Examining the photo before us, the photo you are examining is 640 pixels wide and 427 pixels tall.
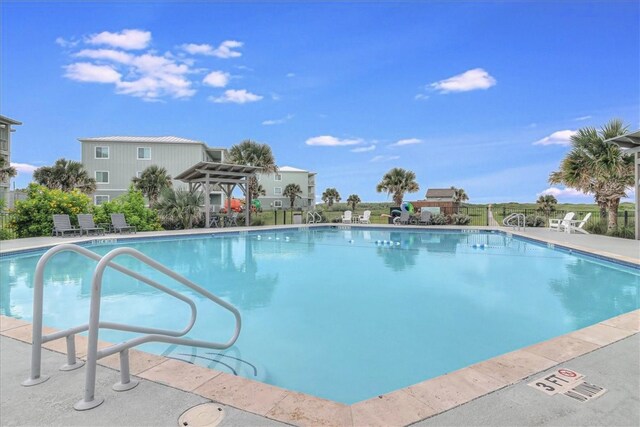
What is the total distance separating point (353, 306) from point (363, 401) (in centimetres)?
363

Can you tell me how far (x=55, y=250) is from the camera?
8.57ft

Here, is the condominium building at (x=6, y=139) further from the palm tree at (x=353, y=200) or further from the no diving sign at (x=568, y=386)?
the palm tree at (x=353, y=200)

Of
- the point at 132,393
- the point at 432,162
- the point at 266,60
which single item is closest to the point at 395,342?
the point at 132,393

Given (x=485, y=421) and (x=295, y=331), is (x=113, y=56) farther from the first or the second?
(x=485, y=421)

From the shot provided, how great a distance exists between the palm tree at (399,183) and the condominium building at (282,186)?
20091mm

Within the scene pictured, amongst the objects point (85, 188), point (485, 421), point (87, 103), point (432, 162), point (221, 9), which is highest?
point (221, 9)

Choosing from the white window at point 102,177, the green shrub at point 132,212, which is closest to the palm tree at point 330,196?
the white window at point 102,177

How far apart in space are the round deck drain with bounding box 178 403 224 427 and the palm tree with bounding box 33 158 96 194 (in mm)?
30301

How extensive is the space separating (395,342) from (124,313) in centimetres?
419

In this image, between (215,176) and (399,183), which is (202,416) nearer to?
(215,176)

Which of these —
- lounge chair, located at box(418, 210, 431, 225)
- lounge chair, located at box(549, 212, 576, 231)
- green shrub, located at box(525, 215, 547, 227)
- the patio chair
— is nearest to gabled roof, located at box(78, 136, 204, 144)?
the patio chair

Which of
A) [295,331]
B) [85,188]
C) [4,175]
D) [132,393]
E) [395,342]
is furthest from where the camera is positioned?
[85,188]

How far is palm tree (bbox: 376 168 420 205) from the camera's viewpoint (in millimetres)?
30641

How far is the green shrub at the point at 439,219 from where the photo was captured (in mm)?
23641
